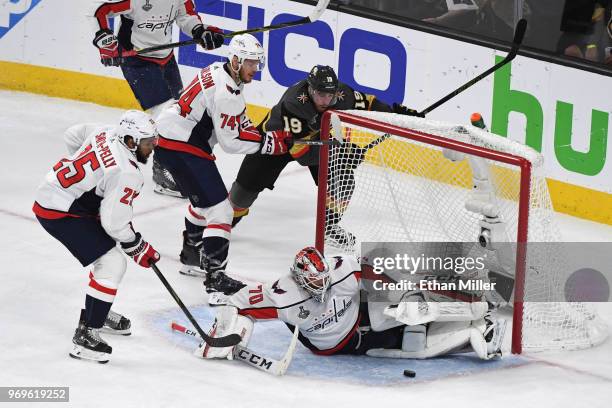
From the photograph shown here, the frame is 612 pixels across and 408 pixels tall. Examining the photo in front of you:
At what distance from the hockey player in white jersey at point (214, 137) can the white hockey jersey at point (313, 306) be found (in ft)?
2.35

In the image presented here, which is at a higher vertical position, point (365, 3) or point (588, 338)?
point (365, 3)

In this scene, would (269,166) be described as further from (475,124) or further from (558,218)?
(558,218)

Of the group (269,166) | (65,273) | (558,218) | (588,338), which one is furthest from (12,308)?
(558,218)


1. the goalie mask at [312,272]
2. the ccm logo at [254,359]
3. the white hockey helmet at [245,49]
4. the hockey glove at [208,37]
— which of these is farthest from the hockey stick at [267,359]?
the hockey glove at [208,37]

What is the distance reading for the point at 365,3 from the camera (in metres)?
8.20

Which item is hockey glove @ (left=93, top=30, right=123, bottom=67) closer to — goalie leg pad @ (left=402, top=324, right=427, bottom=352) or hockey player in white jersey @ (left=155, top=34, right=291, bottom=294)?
hockey player in white jersey @ (left=155, top=34, right=291, bottom=294)

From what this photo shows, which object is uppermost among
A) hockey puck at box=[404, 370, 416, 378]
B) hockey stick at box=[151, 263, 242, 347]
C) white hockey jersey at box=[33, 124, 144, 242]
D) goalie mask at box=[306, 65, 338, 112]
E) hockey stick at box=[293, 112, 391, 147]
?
goalie mask at box=[306, 65, 338, 112]

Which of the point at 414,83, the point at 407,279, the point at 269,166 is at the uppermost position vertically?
the point at 414,83

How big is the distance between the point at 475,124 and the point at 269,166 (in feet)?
3.59

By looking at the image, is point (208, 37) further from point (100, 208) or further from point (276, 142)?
point (100, 208)

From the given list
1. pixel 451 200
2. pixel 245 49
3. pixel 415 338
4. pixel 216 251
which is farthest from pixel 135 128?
pixel 451 200

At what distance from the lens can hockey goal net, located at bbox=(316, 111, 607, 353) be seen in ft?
19.4

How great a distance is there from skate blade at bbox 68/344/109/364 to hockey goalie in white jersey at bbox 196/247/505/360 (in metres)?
0.38

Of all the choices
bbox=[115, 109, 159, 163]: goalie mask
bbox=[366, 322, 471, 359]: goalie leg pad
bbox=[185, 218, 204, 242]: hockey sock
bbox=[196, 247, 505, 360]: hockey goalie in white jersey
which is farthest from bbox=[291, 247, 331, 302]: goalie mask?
bbox=[185, 218, 204, 242]: hockey sock
